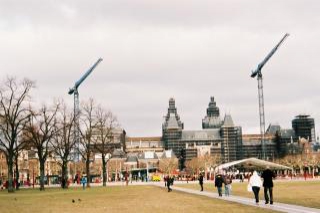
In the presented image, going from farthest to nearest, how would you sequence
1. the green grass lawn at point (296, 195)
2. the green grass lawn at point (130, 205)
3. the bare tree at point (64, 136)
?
the bare tree at point (64, 136) < the green grass lawn at point (296, 195) < the green grass lawn at point (130, 205)

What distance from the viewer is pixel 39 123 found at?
2899 inches

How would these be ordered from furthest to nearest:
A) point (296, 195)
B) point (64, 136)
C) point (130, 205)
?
1. point (64, 136)
2. point (296, 195)
3. point (130, 205)

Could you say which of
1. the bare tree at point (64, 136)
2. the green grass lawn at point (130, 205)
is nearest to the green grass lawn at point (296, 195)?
the green grass lawn at point (130, 205)

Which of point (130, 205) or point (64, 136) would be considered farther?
point (64, 136)

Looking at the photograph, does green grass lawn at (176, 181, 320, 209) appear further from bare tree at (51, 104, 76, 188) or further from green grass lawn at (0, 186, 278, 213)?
bare tree at (51, 104, 76, 188)

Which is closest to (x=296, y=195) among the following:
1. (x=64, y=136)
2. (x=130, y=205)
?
(x=130, y=205)

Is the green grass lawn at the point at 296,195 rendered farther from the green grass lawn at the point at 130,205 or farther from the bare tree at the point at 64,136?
the bare tree at the point at 64,136

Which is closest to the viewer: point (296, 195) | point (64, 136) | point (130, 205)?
point (130, 205)

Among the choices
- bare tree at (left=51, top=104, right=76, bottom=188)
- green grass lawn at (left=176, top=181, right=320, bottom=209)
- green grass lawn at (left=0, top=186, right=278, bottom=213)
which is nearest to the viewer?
green grass lawn at (left=0, top=186, right=278, bottom=213)

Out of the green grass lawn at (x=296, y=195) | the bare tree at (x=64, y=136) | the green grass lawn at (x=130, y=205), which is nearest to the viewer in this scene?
the green grass lawn at (x=130, y=205)

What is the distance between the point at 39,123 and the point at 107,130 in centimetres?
1213

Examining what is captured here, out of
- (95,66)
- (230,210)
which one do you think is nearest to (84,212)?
(230,210)

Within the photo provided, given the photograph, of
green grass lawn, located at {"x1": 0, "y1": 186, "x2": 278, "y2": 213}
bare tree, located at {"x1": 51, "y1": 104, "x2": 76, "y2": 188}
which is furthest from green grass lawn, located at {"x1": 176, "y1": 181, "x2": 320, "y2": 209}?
bare tree, located at {"x1": 51, "y1": 104, "x2": 76, "y2": 188}

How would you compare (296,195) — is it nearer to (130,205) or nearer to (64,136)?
(130,205)
